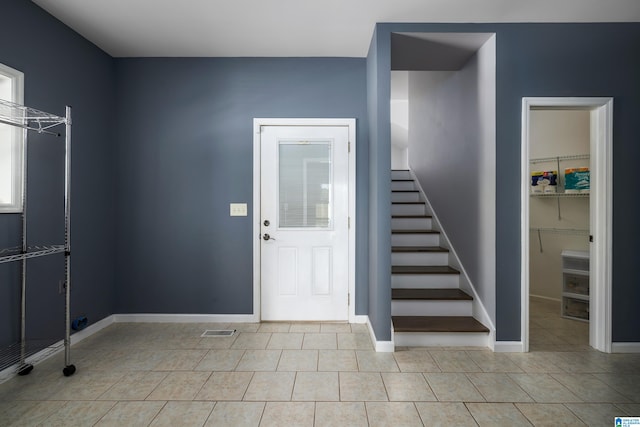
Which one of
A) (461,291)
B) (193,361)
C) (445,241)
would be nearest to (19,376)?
(193,361)

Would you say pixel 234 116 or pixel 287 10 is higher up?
pixel 287 10

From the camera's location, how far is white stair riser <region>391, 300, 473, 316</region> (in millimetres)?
3371

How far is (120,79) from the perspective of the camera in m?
3.75

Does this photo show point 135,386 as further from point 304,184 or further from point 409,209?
point 409,209

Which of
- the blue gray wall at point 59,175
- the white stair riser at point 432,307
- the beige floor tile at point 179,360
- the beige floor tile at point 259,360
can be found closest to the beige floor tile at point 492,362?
the white stair riser at point 432,307

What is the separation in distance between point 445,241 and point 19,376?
3.96m

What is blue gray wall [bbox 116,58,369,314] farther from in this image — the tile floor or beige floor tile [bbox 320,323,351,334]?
the tile floor

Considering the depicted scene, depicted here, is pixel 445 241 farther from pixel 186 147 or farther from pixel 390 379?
pixel 186 147

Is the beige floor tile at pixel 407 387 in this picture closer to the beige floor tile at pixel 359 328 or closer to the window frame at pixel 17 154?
the beige floor tile at pixel 359 328

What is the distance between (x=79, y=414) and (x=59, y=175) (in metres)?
1.87

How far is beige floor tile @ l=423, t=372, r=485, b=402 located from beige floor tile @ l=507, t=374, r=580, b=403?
0.35 meters

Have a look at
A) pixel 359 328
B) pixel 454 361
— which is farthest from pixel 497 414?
pixel 359 328

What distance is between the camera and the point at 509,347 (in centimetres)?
298

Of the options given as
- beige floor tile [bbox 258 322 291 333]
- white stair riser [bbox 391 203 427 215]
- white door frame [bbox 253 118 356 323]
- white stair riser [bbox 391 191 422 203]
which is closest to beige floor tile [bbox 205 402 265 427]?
beige floor tile [bbox 258 322 291 333]
